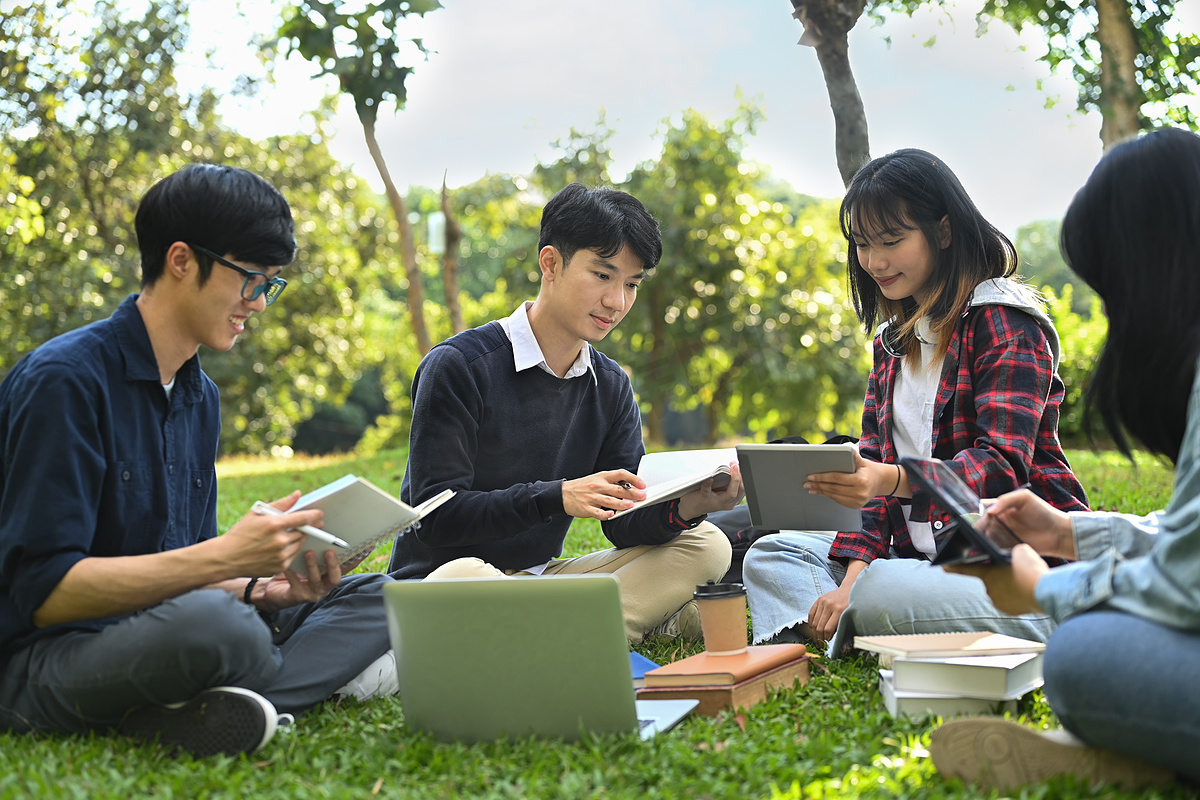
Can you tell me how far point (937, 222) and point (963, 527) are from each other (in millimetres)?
1345

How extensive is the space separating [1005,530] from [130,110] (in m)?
15.8

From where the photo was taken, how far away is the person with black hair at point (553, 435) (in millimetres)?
3129

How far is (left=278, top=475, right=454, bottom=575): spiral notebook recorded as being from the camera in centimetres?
226

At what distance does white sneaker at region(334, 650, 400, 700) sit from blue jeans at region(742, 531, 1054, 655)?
116 centimetres

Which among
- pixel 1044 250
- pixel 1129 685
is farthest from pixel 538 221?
pixel 1044 250

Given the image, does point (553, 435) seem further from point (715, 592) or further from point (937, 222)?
point (937, 222)

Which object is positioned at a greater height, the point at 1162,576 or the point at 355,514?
the point at 355,514

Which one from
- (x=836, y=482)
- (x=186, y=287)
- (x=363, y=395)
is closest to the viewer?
(x=186, y=287)

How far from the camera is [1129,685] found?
5.76 feet

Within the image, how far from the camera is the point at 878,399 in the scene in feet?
10.9

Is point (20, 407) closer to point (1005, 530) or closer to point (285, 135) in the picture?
point (1005, 530)

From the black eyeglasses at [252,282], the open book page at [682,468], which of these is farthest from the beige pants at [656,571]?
the black eyeglasses at [252,282]

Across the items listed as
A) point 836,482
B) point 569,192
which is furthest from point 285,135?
point 836,482

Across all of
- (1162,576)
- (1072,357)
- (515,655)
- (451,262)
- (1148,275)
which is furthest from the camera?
(451,262)
